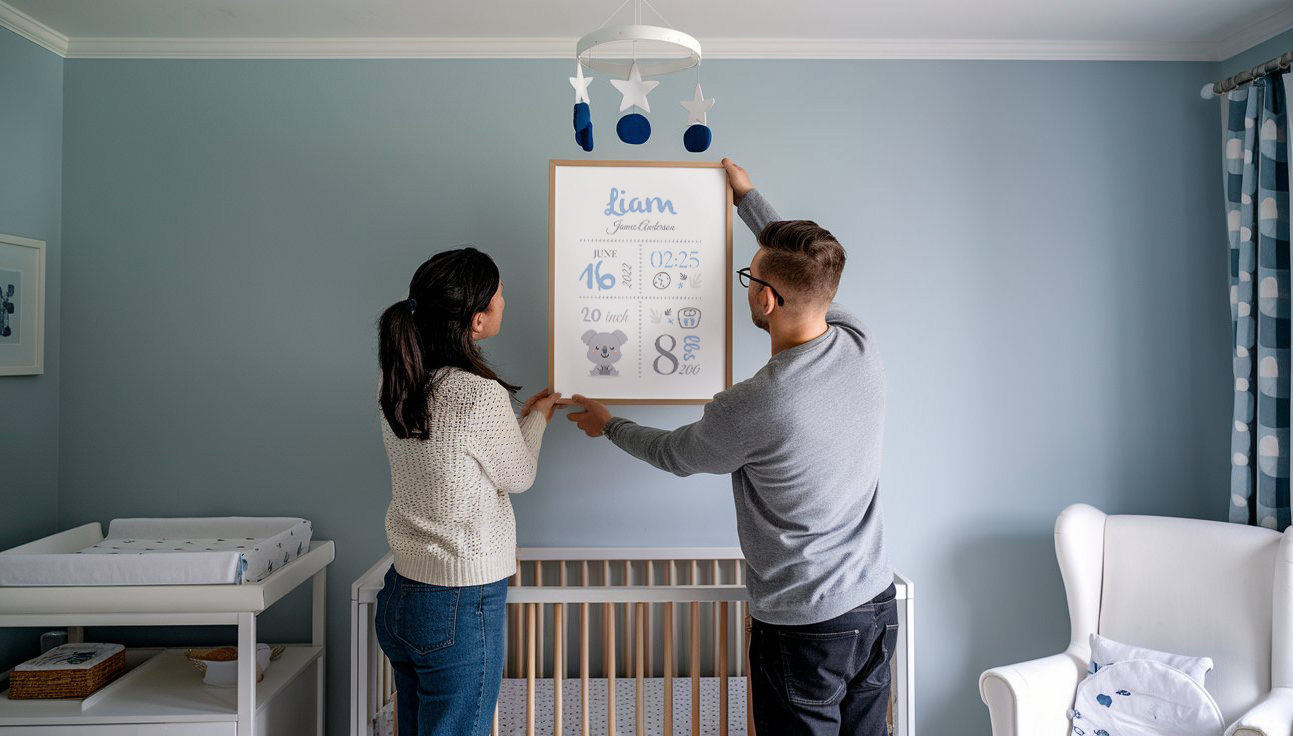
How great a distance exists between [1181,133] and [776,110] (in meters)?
1.27

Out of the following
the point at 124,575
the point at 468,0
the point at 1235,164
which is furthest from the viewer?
the point at 1235,164

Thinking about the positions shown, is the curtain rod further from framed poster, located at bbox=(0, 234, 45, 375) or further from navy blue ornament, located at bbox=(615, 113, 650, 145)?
framed poster, located at bbox=(0, 234, 45, 375)

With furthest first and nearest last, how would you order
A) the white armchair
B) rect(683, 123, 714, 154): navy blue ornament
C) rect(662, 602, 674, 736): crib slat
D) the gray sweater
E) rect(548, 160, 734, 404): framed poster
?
1. rect(548, 160, 734, 404): framed poster
2. the white armchair
3. rect(662, 602, 674, 736): crib slat
4. rect(683, 123, 714, 154): navy blue ornament
5. the gray sweater

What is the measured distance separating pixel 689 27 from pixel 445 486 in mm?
1507

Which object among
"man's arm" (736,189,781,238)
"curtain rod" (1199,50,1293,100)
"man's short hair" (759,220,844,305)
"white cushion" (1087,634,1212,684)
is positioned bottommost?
"white cushion" (1087,634,1212,684)

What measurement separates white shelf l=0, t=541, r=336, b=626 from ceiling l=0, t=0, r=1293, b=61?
153cm

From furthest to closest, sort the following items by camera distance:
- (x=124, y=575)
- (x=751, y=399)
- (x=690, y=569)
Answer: (x=690, y=569)
(x=124, y=575)
(x=751, y=399)

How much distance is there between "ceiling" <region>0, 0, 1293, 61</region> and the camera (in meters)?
2.18

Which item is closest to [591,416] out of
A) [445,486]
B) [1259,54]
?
[445,486]

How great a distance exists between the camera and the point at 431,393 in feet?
Result: 5.25

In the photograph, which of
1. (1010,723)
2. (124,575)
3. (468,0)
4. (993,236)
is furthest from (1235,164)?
(124,575)

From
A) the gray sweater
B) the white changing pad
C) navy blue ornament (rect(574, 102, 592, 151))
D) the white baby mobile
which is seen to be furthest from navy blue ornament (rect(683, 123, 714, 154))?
the white changing pad

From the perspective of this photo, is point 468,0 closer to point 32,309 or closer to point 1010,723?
point 32,309

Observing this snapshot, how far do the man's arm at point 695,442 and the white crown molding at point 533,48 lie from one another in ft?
4.00
